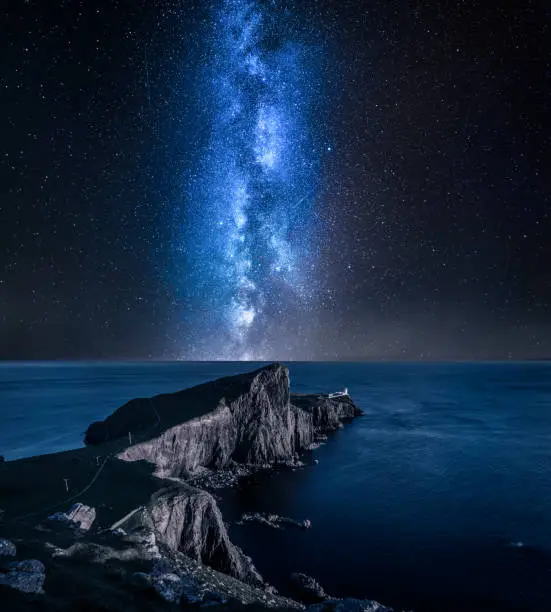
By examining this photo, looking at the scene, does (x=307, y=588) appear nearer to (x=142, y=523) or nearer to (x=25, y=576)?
(x=142, y=523)

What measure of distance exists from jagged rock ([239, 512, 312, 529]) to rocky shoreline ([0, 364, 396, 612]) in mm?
128

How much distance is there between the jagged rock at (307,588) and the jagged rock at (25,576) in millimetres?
14275

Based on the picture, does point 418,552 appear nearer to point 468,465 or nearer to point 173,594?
point 173,594

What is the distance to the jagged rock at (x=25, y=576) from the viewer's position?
38.6 ft

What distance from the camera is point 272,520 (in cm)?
3116

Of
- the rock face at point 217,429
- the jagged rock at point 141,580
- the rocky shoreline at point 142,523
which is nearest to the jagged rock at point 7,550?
the rocky shoreline at point 142,523

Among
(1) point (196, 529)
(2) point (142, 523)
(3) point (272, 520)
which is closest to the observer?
(2) point (142, 523)

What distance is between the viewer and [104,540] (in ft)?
54.2

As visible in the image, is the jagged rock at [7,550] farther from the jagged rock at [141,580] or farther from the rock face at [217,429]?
the rock face at [217,429]

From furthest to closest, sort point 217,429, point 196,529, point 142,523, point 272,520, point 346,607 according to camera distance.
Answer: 1. point 217,429
2. point 272,520
3. point 196,529
4. point 142,523
5. point 346,607

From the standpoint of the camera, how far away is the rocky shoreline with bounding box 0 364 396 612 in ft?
42.2

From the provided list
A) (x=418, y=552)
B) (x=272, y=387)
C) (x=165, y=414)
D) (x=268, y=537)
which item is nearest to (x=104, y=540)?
(x=268, y=537)

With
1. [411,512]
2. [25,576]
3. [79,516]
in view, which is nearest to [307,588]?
[79,516]

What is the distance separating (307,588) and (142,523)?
10180 millimetres
